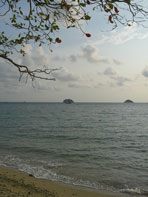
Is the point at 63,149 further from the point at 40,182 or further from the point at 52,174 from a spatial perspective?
the point at 40,182

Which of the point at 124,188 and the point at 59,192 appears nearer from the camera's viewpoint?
the point at 59,192

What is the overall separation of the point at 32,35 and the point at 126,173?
9614 millimetres

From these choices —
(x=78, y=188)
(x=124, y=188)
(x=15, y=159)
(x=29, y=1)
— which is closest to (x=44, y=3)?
(x=29, y=1)

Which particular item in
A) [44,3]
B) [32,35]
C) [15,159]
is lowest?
[15,159]

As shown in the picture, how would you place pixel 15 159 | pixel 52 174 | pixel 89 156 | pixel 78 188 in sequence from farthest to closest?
pixel 89 156
pixel 15 159
pixel 52 174
pixel 78 188

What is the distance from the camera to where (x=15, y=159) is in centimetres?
1357

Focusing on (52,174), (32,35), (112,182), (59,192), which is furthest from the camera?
(52,174)

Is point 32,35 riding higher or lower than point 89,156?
higher

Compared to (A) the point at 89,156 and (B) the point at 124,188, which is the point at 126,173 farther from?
(A) the point at 89,156

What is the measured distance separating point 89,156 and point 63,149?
3.03 metres

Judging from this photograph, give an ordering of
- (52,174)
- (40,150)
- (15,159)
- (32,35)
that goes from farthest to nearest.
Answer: (40,150) → (15,159) → (52,174) → (32,35)

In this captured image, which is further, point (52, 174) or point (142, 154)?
point (142, 154)

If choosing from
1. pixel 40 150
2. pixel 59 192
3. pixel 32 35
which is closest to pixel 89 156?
pixel 40 150

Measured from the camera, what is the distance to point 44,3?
4297mm
